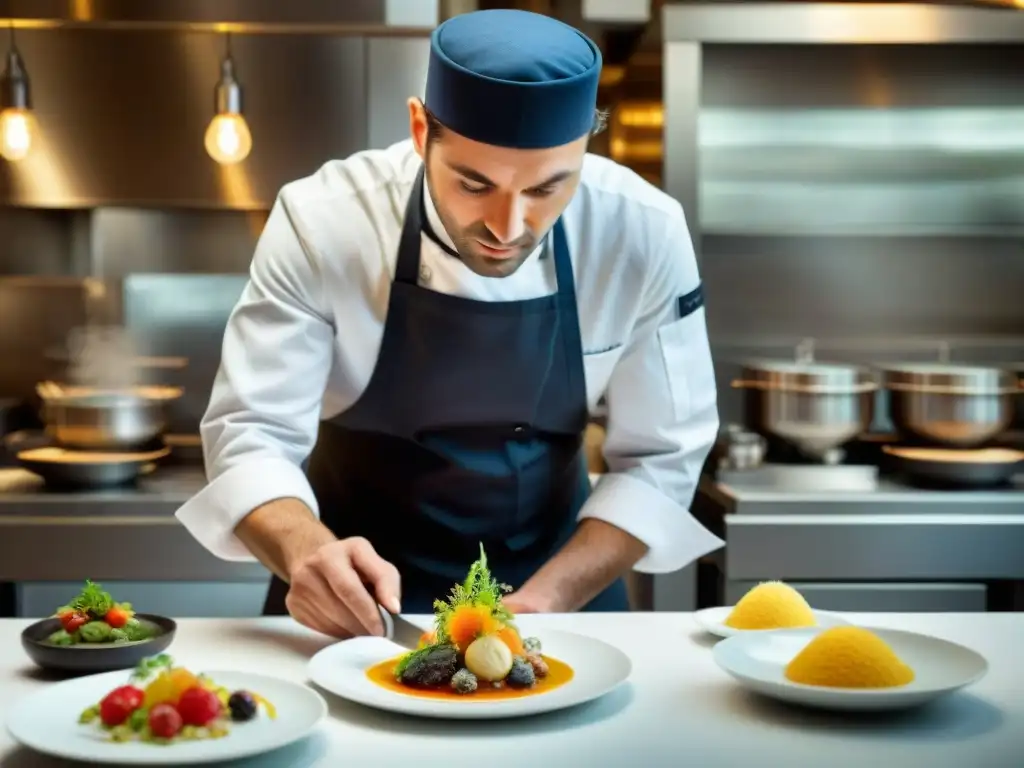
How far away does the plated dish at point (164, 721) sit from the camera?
1.05m

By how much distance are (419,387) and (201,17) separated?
1.92 meters

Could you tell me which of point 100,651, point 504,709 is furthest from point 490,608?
point 100,651

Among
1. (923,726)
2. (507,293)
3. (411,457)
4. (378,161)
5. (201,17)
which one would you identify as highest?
(201,17)

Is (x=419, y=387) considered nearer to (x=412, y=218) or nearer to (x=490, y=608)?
(x=412, y=218)

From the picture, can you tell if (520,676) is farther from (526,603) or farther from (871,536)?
(871,536)

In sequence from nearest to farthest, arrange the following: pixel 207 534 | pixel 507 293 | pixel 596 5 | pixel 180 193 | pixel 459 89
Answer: pixel 459 89
pixel 207 534
pixel 507 293
pixel 596 5
pixel 180 193

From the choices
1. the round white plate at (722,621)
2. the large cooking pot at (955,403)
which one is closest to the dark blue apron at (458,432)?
the round white plate at (722,621)

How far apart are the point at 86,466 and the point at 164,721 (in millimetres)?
2357

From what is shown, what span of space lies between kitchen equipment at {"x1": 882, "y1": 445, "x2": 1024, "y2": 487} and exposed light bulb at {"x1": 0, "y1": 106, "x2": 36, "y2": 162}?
2490 mm

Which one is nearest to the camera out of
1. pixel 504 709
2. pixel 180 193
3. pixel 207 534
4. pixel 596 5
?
pixel 504 709

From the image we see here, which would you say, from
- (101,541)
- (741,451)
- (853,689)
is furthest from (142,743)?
(741,451)

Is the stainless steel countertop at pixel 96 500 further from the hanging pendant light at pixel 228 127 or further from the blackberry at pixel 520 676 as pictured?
the blackberry at pixel 520 676

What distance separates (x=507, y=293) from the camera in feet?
6.78

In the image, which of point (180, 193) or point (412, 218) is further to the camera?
point (180, 193)
